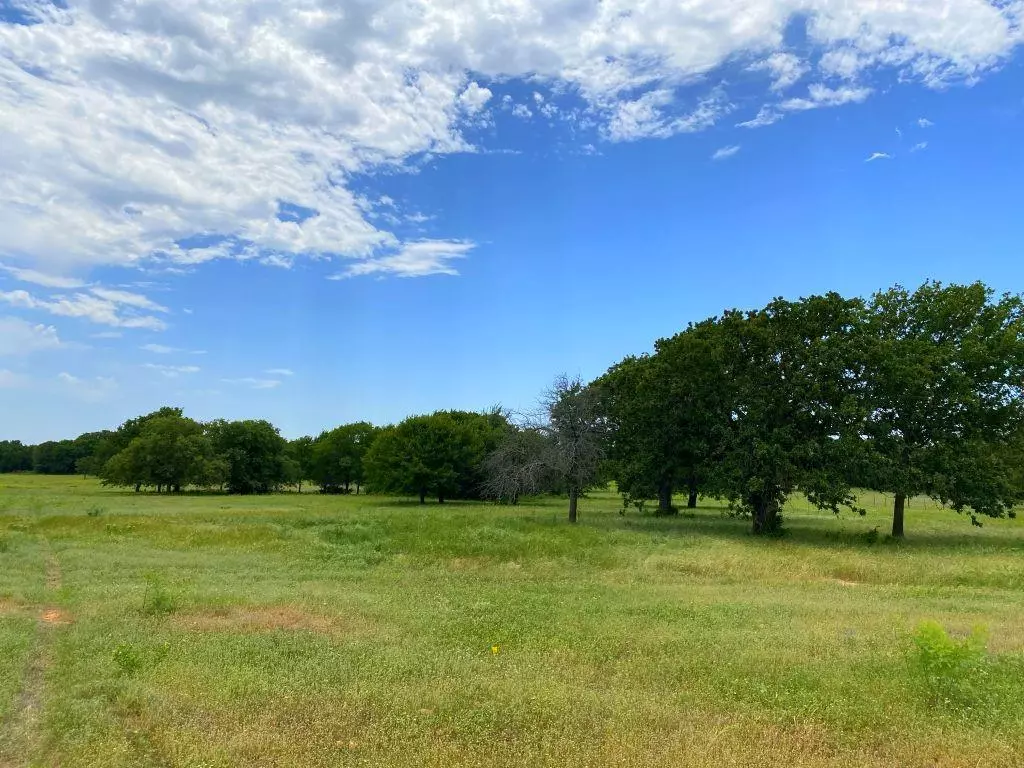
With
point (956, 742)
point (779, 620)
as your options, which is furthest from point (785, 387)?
point (956, 742)

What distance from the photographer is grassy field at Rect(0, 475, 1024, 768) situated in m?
7.43

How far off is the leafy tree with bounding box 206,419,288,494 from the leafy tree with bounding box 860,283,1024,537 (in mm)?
76568

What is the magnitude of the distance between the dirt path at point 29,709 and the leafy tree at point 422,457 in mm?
56172

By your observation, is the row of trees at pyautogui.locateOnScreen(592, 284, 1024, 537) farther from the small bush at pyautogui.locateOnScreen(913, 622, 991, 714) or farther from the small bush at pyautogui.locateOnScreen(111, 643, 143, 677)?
the small bush at pyautogui.locateOnScreen(111, 643, 143, 677)

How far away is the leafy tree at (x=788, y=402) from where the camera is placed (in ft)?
110

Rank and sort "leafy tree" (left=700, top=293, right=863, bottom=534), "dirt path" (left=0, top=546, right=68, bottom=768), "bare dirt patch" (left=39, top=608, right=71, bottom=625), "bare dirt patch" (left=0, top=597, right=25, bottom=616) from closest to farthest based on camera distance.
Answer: "dirt path" (left=0, top=546, right=68, bottom=768)
"bare dirt patch" (left=39, top=608, right=71, bottom=625)
"bare dirt patch" (left=0, top=597, right=25, bottom=616)
"leafy tree" (left=700, top=293, right=863, bottom=534)

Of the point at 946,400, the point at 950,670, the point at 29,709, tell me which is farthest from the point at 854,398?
the point at 29,709

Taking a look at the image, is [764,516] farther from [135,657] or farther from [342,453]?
[342,453]

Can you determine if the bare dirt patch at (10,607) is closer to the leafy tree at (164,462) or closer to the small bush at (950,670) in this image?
the small bush at (950,670)

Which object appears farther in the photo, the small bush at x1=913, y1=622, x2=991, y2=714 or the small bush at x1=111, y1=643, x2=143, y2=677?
the small bush at x1=111, y1=643, x2=143, y2=677

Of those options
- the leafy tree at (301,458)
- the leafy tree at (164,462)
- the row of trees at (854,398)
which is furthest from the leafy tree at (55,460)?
the row of trees at (854,398)

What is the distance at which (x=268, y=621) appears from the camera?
1420cm

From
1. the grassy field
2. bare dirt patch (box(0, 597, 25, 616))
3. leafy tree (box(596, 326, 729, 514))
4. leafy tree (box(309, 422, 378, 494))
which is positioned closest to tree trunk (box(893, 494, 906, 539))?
leafy tree (box(596, 326, 729, 514))

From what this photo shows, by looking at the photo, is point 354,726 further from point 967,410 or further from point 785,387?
point 967,410
